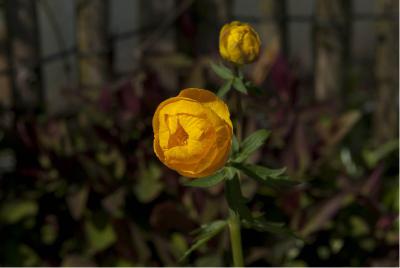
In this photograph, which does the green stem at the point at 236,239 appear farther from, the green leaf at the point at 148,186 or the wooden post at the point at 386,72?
the wooden post at the point at 386,72

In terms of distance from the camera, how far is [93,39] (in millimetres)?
2299

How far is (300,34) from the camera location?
462cm

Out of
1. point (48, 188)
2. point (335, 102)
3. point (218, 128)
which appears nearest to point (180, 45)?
point (335, 102)

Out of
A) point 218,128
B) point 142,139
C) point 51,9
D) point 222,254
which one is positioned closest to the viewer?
point 218,128

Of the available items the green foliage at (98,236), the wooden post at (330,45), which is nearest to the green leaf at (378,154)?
the wooden post at (330,45)

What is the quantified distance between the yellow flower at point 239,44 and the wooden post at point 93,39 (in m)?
1.46

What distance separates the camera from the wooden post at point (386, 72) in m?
2.44

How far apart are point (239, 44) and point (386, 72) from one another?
1.72m

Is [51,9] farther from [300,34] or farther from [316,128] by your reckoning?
[300,34]

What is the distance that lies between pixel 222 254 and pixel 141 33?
1.00 metres

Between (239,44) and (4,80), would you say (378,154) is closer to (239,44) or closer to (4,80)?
(4,80)

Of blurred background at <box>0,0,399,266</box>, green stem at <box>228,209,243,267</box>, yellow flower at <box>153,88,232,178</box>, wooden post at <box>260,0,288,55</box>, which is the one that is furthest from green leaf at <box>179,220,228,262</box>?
wooden post at <box>260,0,288,55</box>

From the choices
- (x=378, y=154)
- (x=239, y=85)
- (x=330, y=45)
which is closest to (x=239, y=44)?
→ (x=239, y=85)

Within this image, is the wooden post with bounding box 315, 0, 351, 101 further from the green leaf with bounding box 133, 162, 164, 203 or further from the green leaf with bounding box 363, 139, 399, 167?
the green leaf with bounding box 133, 162, 164, 203
